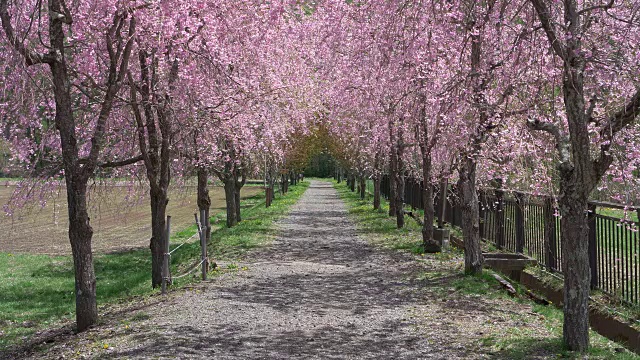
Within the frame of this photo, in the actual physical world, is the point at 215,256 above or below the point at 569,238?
below

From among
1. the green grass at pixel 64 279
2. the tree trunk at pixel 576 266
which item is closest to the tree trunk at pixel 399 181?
the green grass at pixel 64 279

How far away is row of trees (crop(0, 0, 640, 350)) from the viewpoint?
689 cm

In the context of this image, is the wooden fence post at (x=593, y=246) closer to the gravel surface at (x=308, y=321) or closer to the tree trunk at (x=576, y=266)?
the gravel surface at (x=308, y=321)

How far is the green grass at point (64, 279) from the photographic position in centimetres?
1208

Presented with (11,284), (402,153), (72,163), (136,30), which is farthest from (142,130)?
(402,153)

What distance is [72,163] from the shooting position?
29.2 ft

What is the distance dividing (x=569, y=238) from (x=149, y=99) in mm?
7593

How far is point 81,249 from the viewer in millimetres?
9109

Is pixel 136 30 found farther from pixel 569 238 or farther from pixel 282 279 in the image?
pixel 569 238

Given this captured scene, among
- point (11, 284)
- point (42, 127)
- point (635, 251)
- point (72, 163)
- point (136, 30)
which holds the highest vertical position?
point (136, 30)

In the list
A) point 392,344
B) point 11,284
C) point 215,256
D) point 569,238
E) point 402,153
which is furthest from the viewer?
point 402,153

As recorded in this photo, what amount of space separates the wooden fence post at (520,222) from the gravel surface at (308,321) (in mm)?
1428

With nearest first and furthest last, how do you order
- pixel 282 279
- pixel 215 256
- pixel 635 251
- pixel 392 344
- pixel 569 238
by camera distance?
pixel 569 238 < pixel 392 344 < pixel 635 251 < pixel 282 279 < pixel 215 256

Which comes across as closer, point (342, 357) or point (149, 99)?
point (342, 357)
